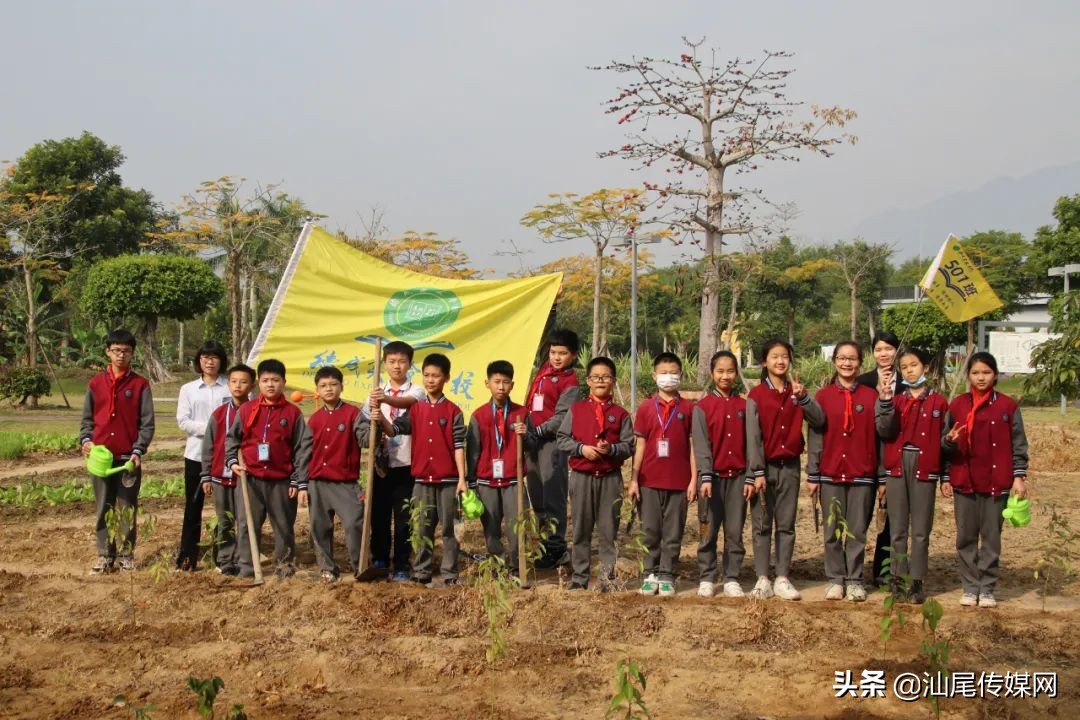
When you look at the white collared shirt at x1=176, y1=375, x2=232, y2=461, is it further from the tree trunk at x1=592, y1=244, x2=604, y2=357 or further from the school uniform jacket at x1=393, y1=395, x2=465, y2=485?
the tree trunk at x1=592, y1=244, x2=604, y2=357

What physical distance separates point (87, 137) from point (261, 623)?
126ft

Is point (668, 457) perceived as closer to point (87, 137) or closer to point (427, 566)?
point (427, 566)

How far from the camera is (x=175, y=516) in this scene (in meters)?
9.45

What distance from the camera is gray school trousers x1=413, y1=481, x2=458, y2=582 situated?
682 cm

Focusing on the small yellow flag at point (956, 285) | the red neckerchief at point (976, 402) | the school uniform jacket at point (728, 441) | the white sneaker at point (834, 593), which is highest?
the small yellow flag at point (956, 285)

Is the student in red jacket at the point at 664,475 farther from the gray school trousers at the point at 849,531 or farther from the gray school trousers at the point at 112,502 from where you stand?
the gray school trousers at the point at 112,502

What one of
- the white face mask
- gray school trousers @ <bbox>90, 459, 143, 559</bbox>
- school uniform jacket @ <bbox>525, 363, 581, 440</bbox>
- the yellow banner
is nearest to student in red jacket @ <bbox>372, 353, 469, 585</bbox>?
school uniform jacket @ <bbox>525, 363, 581, 440</bbox>

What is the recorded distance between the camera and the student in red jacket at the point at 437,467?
22.4 feet

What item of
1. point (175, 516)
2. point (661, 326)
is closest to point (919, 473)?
point (175, 516)

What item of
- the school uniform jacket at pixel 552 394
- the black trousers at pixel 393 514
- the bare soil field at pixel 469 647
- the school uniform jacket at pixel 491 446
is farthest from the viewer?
the school uniform jacket at pixel 552 394

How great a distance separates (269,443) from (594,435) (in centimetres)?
228

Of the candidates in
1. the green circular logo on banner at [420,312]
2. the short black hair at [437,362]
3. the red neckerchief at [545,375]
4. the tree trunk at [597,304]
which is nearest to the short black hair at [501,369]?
the short black hair at [437,362]

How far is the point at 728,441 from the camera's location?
6.59 m

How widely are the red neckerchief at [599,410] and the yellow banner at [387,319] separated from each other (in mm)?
1908
